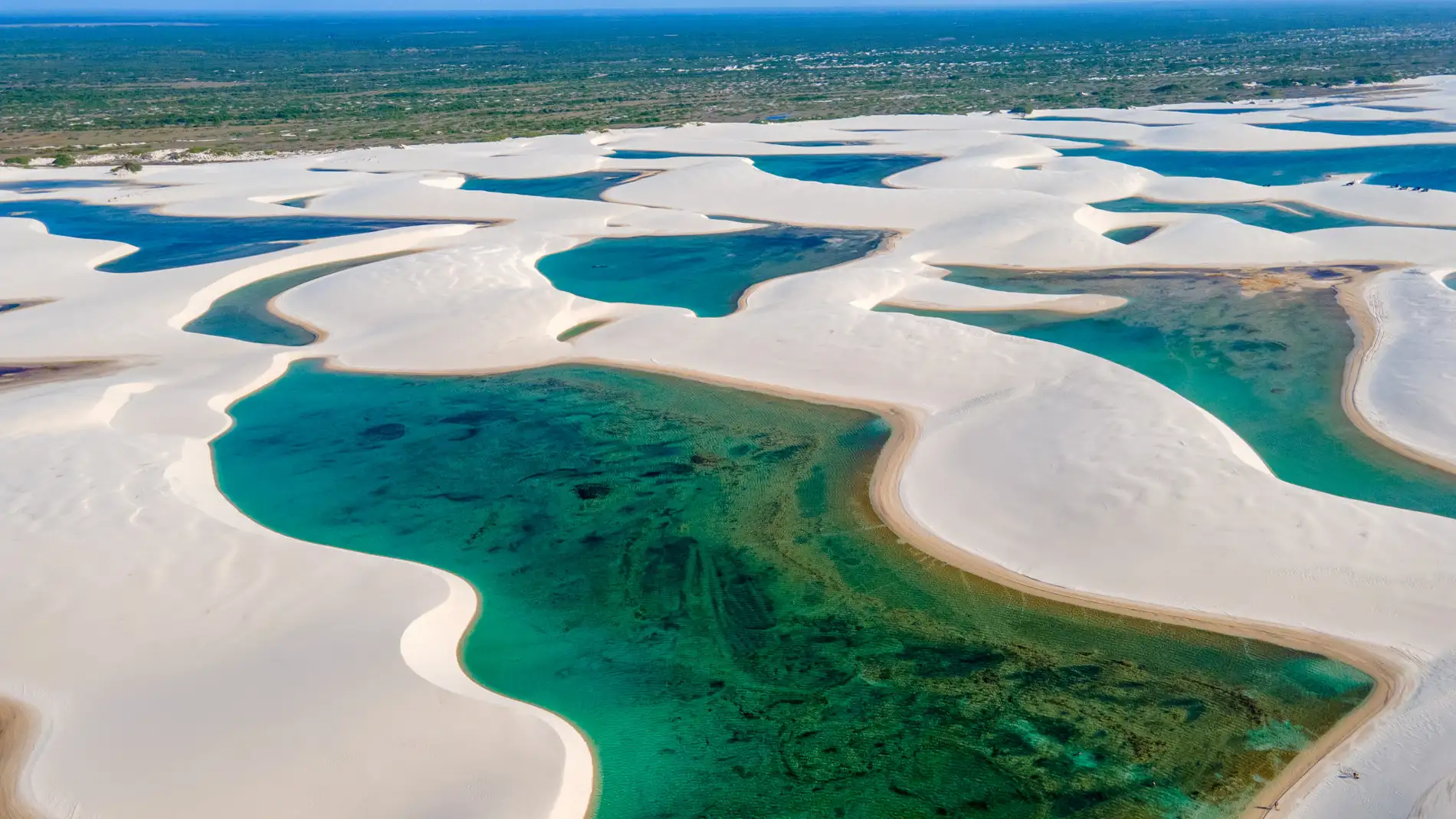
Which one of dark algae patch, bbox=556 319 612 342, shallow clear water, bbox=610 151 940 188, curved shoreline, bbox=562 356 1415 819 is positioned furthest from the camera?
shallow clear water, bbox=610 151 940 188

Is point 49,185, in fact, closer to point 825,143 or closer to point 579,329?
point 579,329

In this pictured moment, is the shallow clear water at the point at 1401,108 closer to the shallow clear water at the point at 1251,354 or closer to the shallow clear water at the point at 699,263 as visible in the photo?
the shallow clear water at the point at 1251,354

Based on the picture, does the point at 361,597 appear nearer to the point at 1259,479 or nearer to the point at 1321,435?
the point at 1259,479

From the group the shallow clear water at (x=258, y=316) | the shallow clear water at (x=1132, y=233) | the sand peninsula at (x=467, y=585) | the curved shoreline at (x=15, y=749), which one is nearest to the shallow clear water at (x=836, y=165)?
the sand peninsula at (x=467, y=585)

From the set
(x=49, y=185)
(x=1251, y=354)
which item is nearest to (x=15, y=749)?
(x=1251, y=354)

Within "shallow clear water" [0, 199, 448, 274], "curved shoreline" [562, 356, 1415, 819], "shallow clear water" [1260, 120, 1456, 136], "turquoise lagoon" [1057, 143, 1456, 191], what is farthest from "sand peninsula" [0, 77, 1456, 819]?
"shallow clear water" [1260, 120, 1456, 136]

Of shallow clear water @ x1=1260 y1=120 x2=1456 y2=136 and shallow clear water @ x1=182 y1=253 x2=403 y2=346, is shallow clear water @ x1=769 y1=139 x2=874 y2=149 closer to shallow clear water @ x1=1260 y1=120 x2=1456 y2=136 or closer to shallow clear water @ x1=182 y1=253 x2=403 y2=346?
shallow clear water @ x1=1260 y1=120 x2=1456 y2=136
